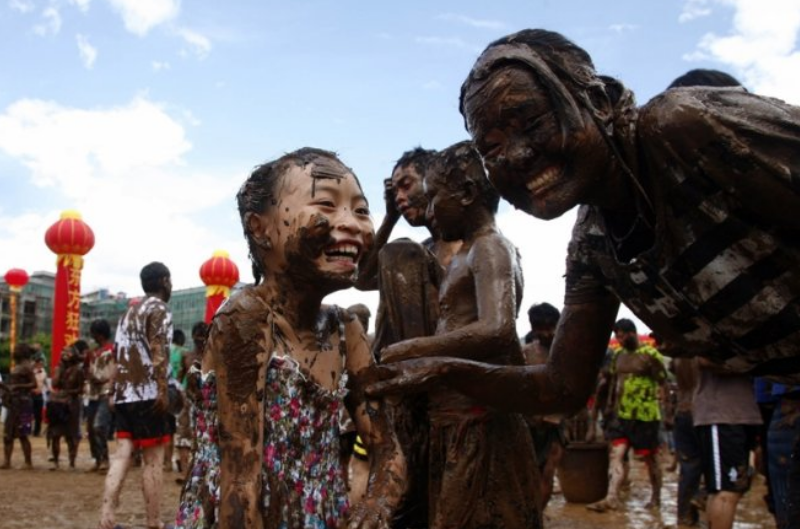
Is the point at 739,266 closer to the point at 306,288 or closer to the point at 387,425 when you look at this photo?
the point at 387,425

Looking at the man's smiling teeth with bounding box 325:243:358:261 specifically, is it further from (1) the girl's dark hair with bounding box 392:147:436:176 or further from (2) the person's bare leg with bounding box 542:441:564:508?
(2) the person's bare leg with bounding box 542:441:564:508

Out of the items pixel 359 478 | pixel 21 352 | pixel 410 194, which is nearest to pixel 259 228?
pixel 410 194

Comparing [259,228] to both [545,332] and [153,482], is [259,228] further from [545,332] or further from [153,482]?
[545,332]

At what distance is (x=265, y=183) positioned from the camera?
212 cm

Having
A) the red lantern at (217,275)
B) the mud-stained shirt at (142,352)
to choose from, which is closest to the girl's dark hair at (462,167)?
the mud-stained shirt at (142,352)

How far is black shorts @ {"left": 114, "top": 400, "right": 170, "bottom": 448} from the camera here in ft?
18.2

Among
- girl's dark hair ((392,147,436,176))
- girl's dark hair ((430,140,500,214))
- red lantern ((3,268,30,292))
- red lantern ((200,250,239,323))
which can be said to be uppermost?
red lantern ((3,268,30,292))

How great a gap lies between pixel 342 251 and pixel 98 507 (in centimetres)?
615

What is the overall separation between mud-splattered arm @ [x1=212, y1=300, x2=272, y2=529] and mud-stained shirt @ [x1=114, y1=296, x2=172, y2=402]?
4044mm

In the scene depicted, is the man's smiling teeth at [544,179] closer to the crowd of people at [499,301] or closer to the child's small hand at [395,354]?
the crowd of people at [499,301]

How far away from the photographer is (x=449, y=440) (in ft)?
9.09

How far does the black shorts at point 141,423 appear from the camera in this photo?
5.55 meters

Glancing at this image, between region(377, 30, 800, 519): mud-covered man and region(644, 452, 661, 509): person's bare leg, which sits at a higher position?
region(377, 30, 800, 519): mud-covered man

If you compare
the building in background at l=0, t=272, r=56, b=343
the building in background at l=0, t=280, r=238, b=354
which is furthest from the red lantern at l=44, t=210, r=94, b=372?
the building in background at l=0, t=272, r=56, b=343
